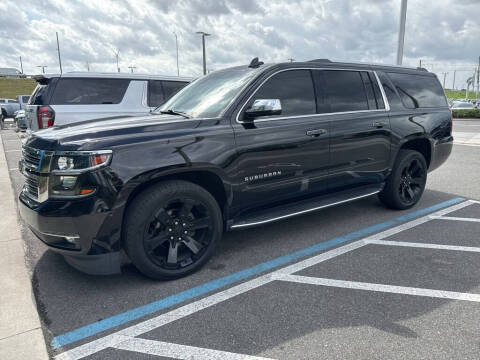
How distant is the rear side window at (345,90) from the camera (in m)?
4.15

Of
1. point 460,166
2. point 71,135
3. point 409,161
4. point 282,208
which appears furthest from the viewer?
point 460,166

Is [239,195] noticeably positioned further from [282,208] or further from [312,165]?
[312,165]

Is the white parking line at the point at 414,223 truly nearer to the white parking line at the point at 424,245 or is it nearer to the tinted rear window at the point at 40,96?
the white parking line at the point at 424,245

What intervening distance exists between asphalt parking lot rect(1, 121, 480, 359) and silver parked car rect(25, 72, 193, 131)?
3.40 meters

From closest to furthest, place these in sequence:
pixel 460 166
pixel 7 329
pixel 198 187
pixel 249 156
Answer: pixel 7 329, pixel 198 187, pixel 249 156, pixel 460 166

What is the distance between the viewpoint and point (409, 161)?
4.98 meters

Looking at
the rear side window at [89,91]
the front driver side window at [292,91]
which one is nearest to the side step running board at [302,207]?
the front driver side window at [292,91]

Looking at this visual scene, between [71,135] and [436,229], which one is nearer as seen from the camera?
[71,135]

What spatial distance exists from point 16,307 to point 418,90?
530cm

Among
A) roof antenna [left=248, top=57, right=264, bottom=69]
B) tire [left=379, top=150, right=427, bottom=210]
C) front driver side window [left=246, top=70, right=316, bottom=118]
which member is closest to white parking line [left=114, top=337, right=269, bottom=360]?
front driver side window [left=246, top=70, right=316, bottom=118]

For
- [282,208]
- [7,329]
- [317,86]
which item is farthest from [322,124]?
[7,329]

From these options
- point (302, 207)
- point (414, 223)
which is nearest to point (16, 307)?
point (302, 207)

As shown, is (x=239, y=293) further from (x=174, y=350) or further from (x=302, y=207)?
(x=302, y=207)

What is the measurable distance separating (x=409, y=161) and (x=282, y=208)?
7.37ft
